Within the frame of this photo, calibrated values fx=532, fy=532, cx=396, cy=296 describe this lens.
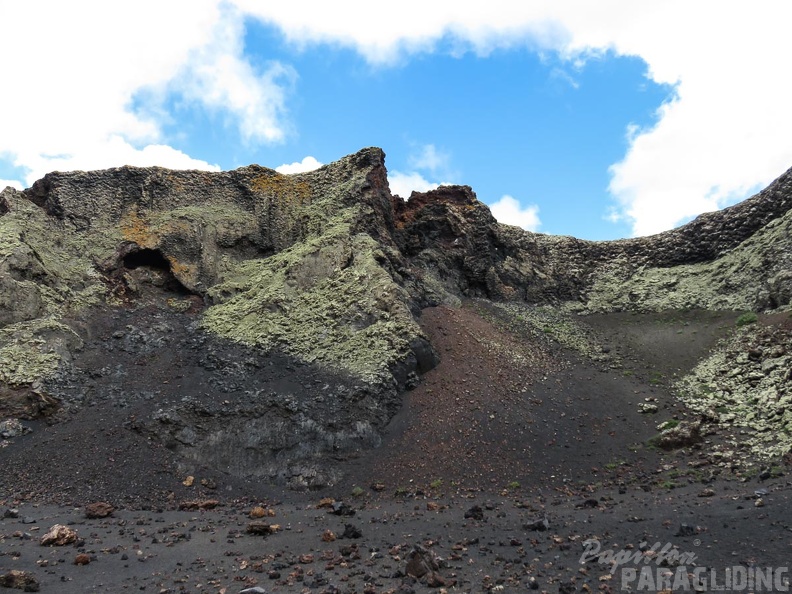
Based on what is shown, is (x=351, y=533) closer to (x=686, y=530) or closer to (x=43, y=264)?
(x=686, y=530)

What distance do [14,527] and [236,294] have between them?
603 inches

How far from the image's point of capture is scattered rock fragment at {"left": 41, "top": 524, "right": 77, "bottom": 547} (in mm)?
12305

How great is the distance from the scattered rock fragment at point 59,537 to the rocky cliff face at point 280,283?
5.48 metres

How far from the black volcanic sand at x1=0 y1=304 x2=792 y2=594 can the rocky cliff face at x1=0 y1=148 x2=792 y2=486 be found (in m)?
1.44

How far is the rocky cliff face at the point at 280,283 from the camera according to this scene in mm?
19500

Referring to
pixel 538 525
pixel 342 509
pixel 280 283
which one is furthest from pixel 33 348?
pixel 538 525

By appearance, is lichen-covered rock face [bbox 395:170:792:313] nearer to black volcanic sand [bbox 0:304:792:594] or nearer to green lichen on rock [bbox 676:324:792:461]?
black volcanic sand [bbox 0:304:792:594]

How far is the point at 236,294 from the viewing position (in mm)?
27422

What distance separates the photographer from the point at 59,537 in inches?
488

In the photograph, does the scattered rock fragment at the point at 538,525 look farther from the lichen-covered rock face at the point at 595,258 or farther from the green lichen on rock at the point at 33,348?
the lichen-covered rock face at the point at 595,258

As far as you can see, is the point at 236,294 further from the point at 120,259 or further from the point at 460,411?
the point at 460,411

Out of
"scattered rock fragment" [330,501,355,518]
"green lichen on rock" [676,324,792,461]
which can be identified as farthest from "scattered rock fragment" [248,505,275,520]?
"green lichen on rock" [676,324,792,461]

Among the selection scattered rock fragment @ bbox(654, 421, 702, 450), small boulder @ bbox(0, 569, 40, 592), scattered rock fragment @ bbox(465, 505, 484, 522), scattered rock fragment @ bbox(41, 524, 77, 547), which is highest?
scattered rock fragment @ bbox(654, 421, 702, 450)

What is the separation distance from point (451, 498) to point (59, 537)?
10.1 metres
